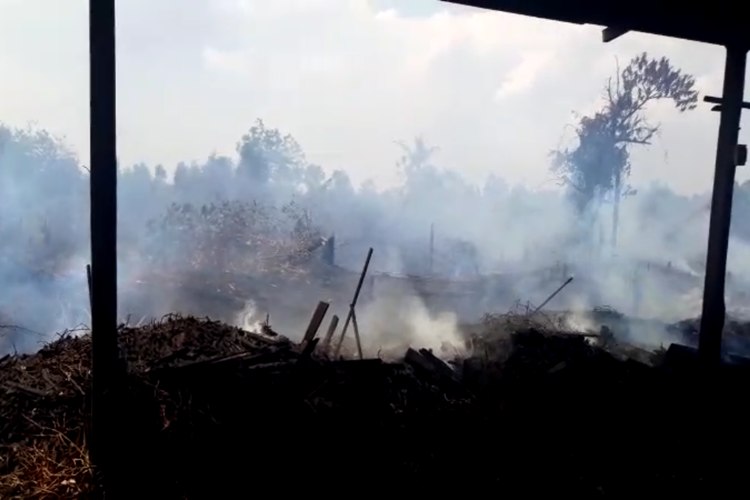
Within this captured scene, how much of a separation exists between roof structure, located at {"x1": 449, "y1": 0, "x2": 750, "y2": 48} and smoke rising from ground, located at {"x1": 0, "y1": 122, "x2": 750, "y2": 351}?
4421 millimetres

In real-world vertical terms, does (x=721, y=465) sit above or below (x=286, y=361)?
below

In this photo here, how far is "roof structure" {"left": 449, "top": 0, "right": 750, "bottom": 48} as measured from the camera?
460 centimetres

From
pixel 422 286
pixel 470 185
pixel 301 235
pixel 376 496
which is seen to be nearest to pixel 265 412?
pixel 376 496

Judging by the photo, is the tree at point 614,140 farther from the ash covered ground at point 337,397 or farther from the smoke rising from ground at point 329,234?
the ash covered ground at point 337,397

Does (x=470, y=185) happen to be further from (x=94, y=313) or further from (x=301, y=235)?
(x=94, y=313)

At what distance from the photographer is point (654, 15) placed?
4848 millimetres

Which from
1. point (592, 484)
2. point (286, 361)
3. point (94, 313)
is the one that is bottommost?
point (592, 484)

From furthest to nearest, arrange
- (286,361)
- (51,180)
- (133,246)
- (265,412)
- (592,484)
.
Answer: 1. (51,180)
2. (133,246)
3. (592,484)
4. (286,361)
5. (265,412)

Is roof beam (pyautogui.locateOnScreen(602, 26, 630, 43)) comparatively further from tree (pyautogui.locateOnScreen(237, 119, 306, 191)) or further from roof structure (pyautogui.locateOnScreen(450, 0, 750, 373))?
tree (pyautogui.locateOnScreen(237, 119, 306, 191))

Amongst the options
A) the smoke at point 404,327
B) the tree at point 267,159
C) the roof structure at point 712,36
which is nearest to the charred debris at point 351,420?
the roof structure at point 712,36

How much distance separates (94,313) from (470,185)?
79.3ft

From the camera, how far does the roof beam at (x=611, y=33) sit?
4.98m

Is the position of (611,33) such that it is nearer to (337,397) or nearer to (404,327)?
(337,397)

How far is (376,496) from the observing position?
3.80 m
